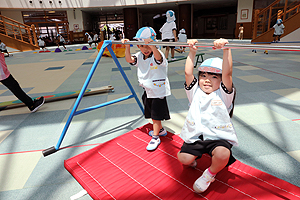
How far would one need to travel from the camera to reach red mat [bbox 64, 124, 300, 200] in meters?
1.43

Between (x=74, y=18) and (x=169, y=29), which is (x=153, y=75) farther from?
(x=74, y=18)

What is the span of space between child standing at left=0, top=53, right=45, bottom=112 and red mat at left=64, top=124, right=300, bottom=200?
1.78 metres

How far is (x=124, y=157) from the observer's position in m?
1.92

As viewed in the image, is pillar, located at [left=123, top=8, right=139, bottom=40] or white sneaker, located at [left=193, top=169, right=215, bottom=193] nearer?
white sneaker, located at [left=193, top=169, right=215, bottom=193]

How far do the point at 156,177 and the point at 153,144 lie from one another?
1.44ft

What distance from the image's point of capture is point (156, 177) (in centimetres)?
164

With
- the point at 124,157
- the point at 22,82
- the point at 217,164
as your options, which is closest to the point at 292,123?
the point at 217,164

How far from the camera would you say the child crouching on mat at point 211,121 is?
4.47ft

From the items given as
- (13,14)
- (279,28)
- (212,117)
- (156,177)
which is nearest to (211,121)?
(212,117)

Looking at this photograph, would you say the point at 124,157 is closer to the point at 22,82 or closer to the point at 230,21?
the point at 22,82

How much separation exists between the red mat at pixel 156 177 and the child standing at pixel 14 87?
5.84 feet

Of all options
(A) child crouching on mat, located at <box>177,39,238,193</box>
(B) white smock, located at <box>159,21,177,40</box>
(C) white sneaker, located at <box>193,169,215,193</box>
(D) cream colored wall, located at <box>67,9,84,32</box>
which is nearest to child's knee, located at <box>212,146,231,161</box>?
(A) child crouching on mat, located at <box>177,39,238,193</box>

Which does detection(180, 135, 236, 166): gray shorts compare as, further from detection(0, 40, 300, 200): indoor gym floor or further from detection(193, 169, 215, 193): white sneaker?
detection(0, 40, 300, 200): indoor gym floor

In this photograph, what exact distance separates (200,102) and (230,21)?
25.7 meters
